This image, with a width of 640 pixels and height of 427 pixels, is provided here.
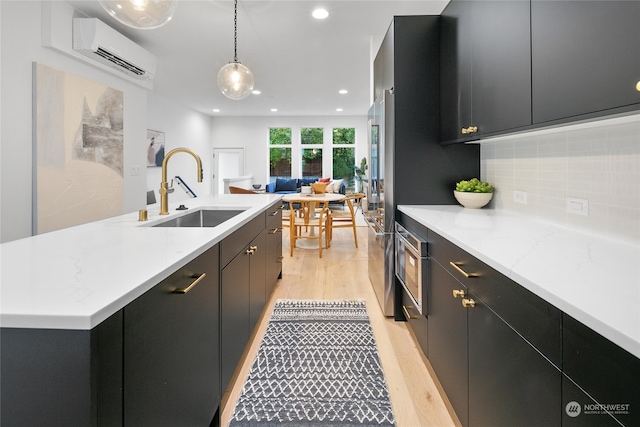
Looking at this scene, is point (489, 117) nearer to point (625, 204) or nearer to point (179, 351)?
point (625, 204)

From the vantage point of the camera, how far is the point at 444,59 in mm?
2334

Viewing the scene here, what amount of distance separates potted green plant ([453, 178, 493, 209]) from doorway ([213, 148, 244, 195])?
8.73 meters

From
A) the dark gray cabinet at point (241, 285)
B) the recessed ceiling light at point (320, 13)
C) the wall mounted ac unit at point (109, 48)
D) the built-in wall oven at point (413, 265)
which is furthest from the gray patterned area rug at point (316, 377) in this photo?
the wall mounted ac unit at point (109, 48)

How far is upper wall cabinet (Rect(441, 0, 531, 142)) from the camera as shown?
1465mm

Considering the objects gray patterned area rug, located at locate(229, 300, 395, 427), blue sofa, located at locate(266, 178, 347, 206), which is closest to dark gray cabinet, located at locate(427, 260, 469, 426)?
gray patterned area rug, located at locate(229, 300, 395, 427)

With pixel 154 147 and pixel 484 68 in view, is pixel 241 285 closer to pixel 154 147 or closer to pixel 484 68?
pixel 484 68

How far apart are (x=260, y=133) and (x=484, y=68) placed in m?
9.00

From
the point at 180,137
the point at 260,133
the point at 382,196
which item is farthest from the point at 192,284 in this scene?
the point at 260,133

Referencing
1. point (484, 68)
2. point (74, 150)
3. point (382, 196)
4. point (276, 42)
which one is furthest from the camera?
point (276, 42)

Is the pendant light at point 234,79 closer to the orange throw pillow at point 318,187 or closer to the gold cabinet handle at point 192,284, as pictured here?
the gold cabinet handle at point 192,284

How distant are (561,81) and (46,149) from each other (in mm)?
3944

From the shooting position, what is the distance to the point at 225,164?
10516 mm

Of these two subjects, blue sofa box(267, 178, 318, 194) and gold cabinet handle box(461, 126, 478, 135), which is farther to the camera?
blue sofa box(267, 178, 318, 194)

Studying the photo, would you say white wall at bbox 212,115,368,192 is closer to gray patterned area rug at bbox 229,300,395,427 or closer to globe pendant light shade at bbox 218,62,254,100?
globe pendant light shade at bbox 218,62,254,100
